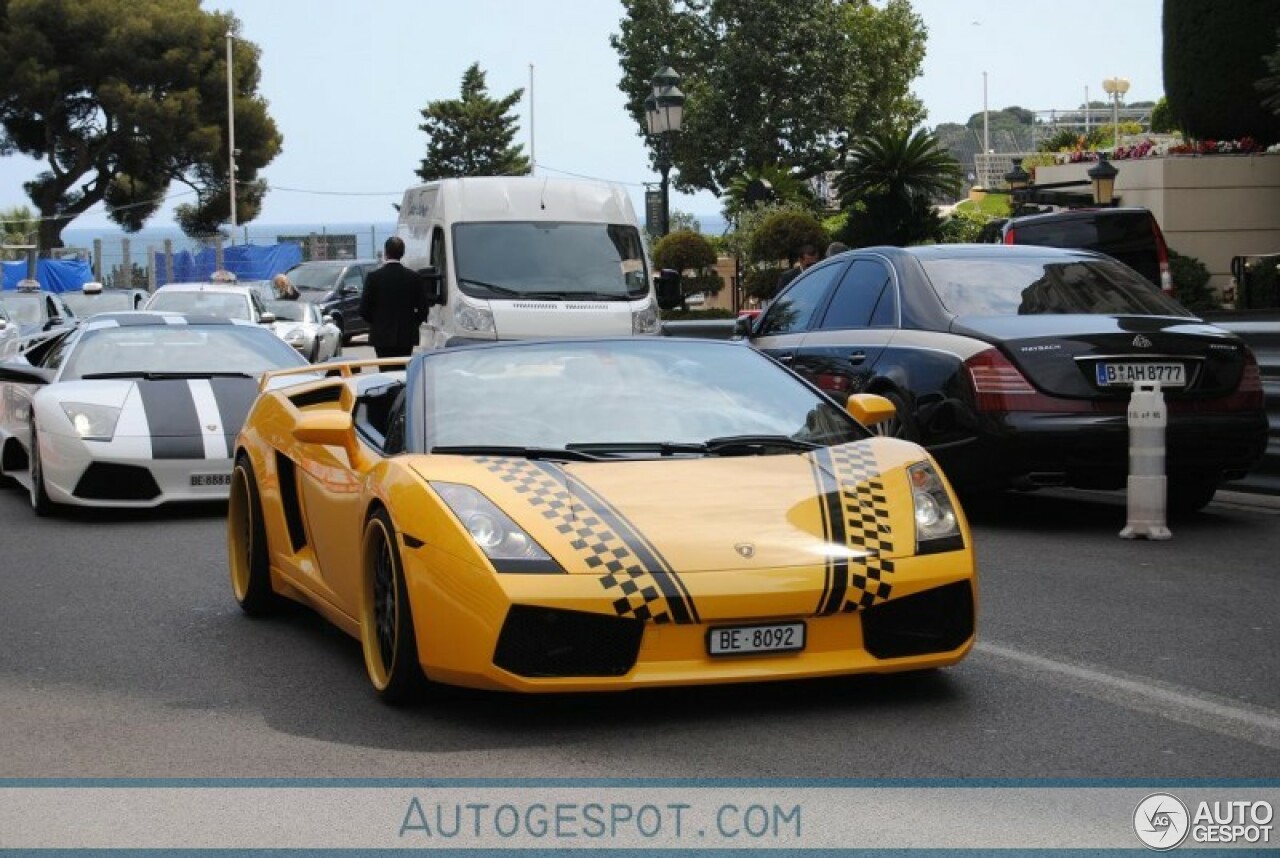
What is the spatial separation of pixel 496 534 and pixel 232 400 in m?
7.43

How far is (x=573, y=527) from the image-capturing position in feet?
20.4

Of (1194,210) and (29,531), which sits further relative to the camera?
(1194,210)

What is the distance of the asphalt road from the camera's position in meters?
5.74

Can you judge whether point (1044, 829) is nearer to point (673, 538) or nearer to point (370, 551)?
point (673, 538)

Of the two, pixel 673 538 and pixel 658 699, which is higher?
pixel 673 538

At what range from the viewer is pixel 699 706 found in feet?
21.1

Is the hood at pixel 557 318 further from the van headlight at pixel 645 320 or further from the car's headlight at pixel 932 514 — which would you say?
the car's headlight at pixel 932 514

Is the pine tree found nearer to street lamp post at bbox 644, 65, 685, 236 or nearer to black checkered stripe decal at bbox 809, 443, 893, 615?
street lamp post at bbox 644, 65, 685, 236

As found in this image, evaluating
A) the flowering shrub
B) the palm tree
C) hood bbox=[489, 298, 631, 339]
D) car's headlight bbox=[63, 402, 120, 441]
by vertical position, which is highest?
the flowering shrub

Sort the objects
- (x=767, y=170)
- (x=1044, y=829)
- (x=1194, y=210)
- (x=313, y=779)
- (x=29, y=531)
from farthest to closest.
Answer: (x=767, y=170), (x=1194, y=210), (x=29, y=531), (x=313, y=779), (x=1044, y=829)

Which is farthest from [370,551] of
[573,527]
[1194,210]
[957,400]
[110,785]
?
[1194,210]

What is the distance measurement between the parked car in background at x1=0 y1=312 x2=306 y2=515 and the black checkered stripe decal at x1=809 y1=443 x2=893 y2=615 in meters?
6.57

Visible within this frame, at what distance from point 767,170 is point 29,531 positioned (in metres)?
33.6
